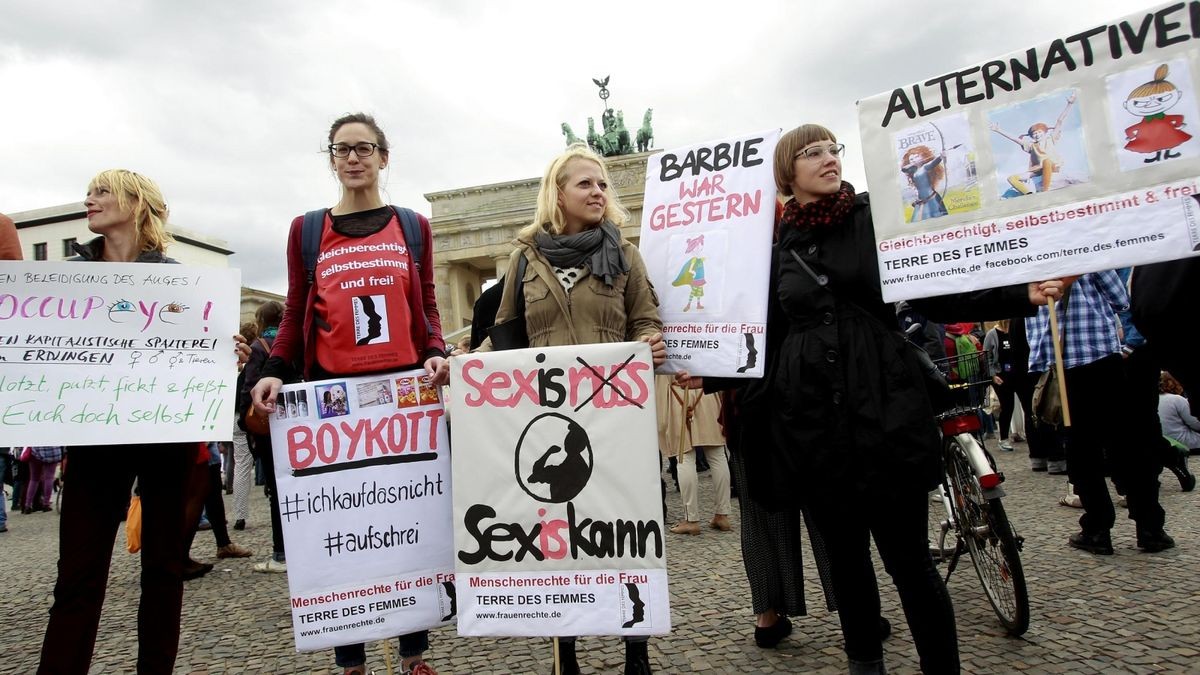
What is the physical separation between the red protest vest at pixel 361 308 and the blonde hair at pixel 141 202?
720 mm

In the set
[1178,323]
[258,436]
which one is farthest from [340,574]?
[258,436]

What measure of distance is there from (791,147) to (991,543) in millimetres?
1928

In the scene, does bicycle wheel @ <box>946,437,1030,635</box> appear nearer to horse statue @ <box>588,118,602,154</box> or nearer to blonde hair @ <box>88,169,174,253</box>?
blonde hair @ <box>88,169,174,253</box>

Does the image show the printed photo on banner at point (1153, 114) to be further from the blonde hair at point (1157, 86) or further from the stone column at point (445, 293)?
the stone column at point (445, 293)

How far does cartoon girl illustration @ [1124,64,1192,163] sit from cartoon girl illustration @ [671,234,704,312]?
1.38 m

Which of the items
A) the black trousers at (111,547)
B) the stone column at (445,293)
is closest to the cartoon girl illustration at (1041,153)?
the black trousers at (111,547)

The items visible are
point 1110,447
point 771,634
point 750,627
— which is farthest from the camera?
point 1110,447

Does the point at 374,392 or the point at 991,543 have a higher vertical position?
the point at 374,392

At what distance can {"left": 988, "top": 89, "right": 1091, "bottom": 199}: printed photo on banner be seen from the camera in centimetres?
224

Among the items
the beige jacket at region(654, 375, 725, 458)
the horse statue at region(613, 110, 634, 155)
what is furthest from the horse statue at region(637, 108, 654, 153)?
the beige jacket at region(654, 375, 725, 458)

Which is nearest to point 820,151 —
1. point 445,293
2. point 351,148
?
Answer: point 351,148

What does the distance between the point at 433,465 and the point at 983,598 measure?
2.71m

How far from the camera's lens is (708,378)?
2822 mm

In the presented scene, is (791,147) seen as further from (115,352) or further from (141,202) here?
(115,352)
